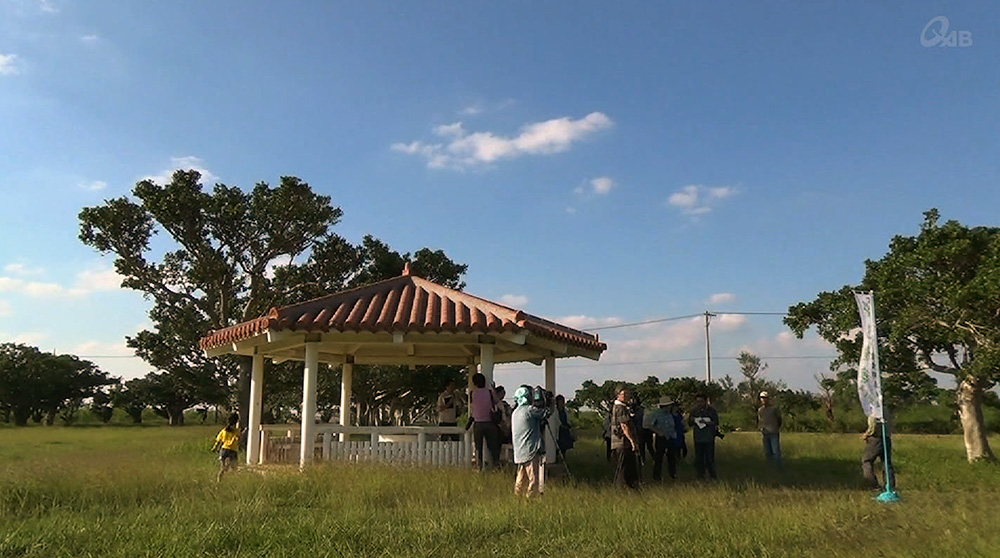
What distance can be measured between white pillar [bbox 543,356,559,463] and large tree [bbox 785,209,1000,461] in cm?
991

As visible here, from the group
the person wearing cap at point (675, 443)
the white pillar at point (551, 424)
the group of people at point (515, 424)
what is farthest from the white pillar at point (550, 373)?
the person wearing cap at point (675, 443)

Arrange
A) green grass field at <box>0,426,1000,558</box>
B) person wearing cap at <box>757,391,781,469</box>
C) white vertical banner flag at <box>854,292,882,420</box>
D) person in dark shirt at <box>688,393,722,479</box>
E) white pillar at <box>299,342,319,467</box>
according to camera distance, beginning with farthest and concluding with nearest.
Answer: person wearing cap at <box>757,391,781,469</box>, person in dark shirt at <box>688,393,722,479</box>, white pillar at <box>299,342,319,467</box>, white vertical banner flag at <box>854,292,882,420</box>, green grass field at <box>0,426,1000,558</box>

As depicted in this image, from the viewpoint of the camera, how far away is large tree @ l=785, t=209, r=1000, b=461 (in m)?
18.1

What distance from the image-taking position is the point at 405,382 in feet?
93.1

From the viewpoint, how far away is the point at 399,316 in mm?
11445

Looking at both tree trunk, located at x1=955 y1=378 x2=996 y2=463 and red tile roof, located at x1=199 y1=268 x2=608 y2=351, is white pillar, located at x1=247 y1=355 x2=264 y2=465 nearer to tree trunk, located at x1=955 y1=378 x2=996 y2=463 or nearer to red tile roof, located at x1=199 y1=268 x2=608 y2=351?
red tile roof, located at x1=199 y1=268 x2=608 y2=351

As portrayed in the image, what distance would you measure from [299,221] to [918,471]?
15.6 meters

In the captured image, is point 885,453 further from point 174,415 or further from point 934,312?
point 174,415

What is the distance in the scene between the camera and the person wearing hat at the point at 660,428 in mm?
13273

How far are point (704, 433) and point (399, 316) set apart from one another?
5624 millimetres

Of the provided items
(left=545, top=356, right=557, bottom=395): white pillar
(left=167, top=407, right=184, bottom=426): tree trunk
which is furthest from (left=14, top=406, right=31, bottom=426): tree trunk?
(left=545, top=356, right=557, bottom=395): white pillar

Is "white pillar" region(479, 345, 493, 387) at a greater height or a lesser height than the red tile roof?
lesser

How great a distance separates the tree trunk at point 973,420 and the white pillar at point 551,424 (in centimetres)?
1199

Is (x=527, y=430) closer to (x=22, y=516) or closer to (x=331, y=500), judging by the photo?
(x=331, y=500)
